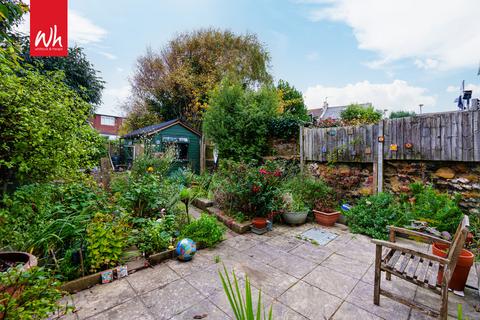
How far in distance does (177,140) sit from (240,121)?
4.05 m

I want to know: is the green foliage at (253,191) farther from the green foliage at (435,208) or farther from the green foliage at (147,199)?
the green foliage at (435,208)

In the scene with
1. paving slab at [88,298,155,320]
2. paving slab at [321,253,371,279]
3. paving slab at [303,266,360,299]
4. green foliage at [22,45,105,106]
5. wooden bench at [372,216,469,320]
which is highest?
green foliage at [22,45,105,106]

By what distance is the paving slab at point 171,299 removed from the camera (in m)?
1.84

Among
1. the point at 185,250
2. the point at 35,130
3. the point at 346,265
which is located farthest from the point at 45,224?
the point at 346,265

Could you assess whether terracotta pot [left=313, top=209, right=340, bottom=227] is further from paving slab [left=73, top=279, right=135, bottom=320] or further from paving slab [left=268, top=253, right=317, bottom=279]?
paving slab [left=73, top=279, right=135, bottom=320]

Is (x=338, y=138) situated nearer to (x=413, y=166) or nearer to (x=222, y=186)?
(x=413, y=166)

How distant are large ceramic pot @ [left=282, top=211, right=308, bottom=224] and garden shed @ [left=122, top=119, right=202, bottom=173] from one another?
586cm

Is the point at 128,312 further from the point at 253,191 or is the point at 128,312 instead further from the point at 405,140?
the point at 405,140

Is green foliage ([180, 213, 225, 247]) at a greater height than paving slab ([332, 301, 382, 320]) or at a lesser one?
greater

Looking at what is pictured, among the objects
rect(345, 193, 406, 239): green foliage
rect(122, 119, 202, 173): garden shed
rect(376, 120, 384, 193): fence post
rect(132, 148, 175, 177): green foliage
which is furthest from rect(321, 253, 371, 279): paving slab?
rect(122, 119, 202, 173): garden shed

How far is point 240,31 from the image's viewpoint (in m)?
12.7

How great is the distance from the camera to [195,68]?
1235 centimetres

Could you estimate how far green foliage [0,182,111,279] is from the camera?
211 centimetres

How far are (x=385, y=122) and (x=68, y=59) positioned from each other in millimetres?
10509
